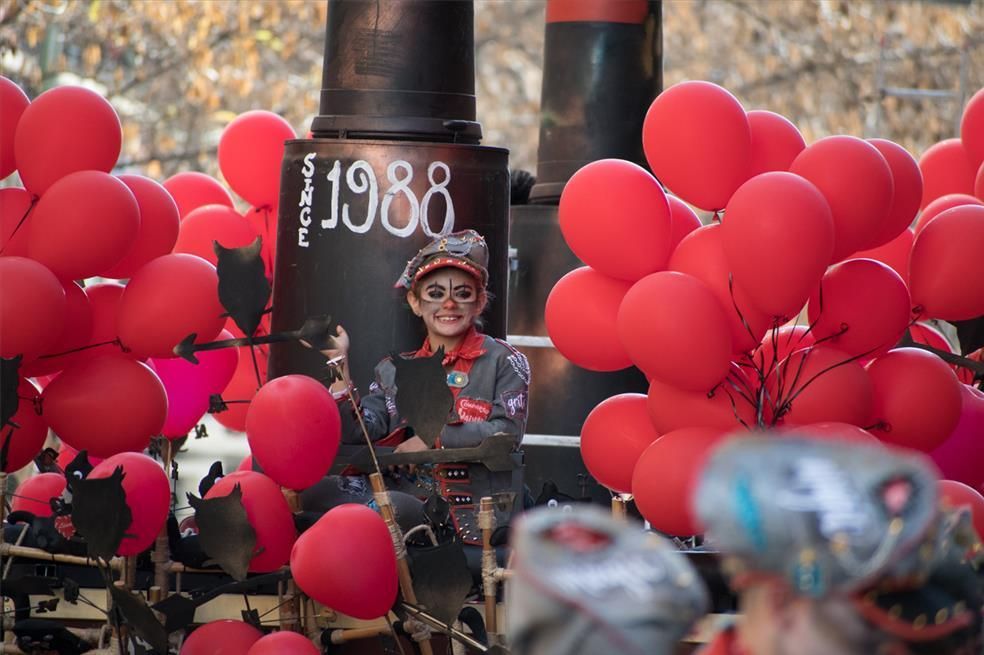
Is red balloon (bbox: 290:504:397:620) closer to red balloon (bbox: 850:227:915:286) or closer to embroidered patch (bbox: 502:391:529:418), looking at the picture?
embroidered patch (bbox: 502:391:529:418)

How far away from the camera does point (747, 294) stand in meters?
4.11

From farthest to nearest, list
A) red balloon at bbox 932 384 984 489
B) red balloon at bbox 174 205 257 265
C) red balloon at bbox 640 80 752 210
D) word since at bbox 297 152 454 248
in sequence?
1. red balloon at bbox 174 205 257 265
2. word since at bbox 297 152 454 248
3. red balloon at bbox 932 384 984 489
4. red balloon at bbox 640 80 752 210

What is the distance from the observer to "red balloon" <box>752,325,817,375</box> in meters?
4.41

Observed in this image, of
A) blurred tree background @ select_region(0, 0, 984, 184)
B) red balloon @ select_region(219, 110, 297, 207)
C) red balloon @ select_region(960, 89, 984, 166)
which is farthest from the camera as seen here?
blurred tree background @ select_region(0, 0, 984, 184)

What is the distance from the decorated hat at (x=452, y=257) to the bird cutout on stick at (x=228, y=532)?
3.60 feet

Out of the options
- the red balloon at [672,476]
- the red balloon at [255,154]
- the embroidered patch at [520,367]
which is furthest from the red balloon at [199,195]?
the red balloon at [672,476]

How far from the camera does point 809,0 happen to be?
1403 cm

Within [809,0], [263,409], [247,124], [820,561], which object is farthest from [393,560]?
[809,0]

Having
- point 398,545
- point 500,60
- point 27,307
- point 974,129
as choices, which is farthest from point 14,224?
point 500,60

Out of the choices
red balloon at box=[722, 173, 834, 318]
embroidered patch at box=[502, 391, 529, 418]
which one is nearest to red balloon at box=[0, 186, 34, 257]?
embroidered patch at box=[502, 391, 529, 418]

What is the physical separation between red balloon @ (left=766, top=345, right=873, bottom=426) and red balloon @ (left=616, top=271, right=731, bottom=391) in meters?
0.25

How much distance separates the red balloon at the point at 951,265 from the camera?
454 cm

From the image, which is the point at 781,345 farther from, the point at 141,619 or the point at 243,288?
the point at 141,619

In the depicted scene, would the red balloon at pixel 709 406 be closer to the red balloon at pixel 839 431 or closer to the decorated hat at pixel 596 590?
the red balloon at pixel 839 431
